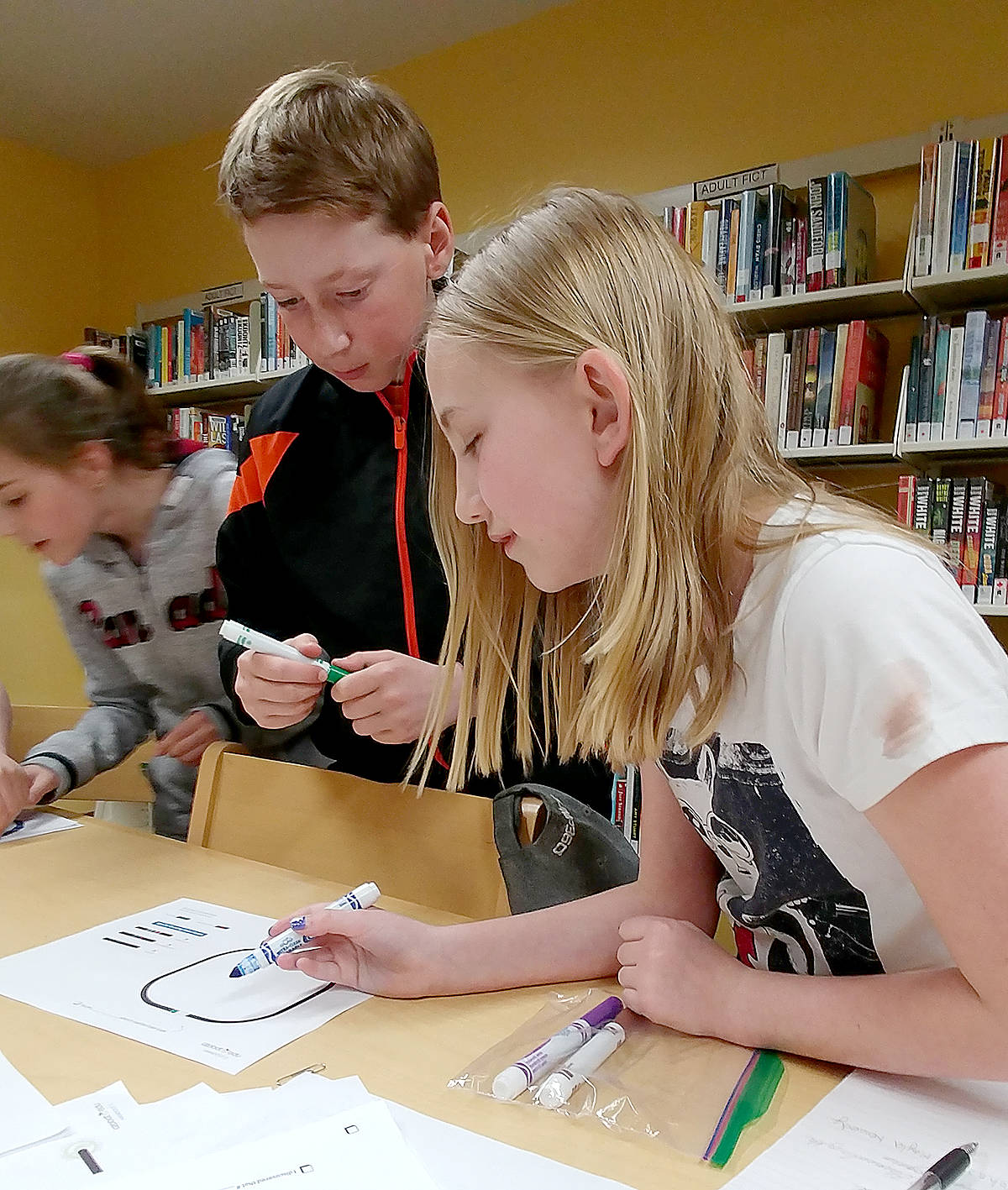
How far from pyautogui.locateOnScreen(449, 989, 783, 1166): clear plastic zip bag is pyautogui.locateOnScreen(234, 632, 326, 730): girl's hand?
435 millimetres

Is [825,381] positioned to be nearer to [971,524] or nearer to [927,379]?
[927,379]

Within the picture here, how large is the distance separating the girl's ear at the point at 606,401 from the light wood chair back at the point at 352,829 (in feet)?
1.51

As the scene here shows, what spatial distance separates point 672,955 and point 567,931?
0.12 metres

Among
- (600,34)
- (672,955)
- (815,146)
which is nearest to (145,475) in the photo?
(672,955)

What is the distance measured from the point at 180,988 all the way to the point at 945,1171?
0.54 m

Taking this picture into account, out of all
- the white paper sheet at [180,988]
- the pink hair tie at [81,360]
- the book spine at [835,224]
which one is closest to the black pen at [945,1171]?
the white paper sheet at [180,988]

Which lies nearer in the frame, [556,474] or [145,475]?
[556,474]

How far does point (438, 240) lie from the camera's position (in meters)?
1.14

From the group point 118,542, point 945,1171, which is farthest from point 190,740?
point 945,1171

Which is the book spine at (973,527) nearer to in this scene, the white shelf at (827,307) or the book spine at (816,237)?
the white shelf at (827,307)

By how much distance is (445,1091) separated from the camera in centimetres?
61

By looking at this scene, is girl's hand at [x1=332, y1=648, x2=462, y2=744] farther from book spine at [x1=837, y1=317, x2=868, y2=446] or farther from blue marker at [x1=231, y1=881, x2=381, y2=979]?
book spine at [x1=837, y1=317, x2=868, y2=446]

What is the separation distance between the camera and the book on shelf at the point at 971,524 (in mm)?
2006

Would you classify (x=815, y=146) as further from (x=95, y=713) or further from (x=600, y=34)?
(x=95, y=713)
